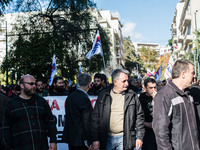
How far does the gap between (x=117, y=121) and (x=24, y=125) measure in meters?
1.42

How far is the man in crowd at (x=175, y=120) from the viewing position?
10.9 feet

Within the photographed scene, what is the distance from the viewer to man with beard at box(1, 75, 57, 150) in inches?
169

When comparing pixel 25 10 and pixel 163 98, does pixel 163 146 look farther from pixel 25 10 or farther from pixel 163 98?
pixel 25 10

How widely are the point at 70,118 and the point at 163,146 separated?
223 centimetres

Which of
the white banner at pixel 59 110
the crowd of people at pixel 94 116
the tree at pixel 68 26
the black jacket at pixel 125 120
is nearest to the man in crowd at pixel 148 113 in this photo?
the crowd of people at pixel 94 116

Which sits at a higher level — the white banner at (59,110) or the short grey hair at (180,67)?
the short grey hair at (180,67)

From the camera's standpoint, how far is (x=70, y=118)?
16.9ft

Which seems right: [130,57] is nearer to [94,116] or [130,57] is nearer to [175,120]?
[94,116]

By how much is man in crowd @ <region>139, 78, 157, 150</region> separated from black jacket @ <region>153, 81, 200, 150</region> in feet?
6.17

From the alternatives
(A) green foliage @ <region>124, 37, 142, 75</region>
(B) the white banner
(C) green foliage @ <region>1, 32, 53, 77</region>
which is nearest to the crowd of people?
(B) the white banner

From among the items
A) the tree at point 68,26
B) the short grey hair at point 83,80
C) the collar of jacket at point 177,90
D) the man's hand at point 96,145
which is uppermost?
the tree at point 68,26

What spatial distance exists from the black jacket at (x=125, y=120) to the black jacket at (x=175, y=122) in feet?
3.64

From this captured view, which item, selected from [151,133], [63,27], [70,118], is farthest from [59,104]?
[63,27]

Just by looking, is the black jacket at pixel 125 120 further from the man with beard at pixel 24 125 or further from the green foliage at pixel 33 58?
the green foliage at pixel 33 58
